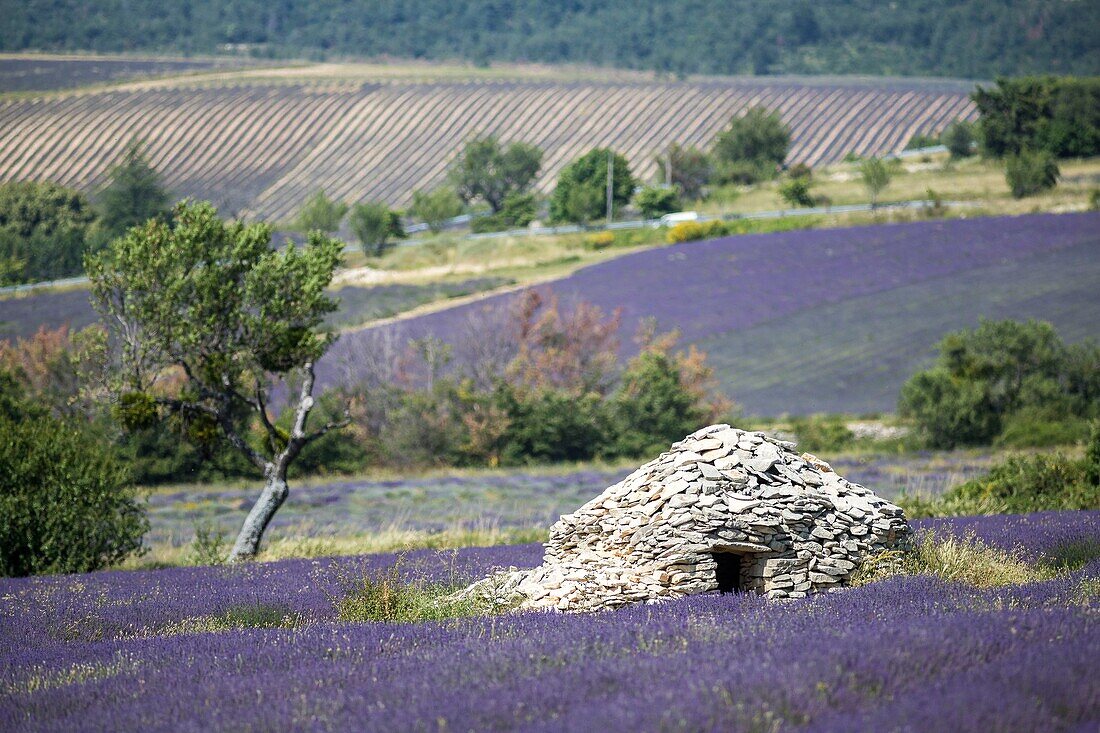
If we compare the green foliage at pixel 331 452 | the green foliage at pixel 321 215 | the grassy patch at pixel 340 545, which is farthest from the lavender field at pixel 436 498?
the green foliage at pixel 321 215

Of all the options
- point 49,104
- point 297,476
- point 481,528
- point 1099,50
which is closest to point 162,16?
point 49,104

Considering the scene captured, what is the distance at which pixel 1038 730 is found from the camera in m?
5.57

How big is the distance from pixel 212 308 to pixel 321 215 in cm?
5332

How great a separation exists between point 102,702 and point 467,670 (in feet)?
7.46

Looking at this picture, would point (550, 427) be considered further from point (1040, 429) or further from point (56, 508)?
→ point (56, 508)

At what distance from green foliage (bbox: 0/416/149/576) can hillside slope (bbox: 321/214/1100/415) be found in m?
21.1

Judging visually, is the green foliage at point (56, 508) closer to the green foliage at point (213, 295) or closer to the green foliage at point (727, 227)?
the green foliage at point (213, 295)

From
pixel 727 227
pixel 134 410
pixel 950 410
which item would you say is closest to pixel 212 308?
pixel 134 410

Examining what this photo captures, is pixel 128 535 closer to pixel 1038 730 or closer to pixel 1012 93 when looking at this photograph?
pixel 1038 730

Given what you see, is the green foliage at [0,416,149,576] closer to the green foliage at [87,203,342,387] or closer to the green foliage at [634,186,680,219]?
the green foliage at [87,203,342,387]

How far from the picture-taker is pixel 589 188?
7600 centimetres

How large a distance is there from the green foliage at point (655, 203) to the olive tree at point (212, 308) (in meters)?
54.4

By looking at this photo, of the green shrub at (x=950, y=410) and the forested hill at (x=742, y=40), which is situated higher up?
the forested hill at (x=742, y=40)

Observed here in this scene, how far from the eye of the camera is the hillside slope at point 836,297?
41938 mm
